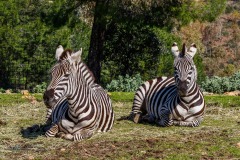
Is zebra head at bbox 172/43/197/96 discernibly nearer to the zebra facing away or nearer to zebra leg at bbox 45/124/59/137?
the zebra facing away

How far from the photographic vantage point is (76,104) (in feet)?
32.3

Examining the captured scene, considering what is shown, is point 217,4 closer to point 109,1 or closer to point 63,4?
point 109,1

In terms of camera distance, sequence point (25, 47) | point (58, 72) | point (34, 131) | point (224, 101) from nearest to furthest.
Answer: point (58, 72)
point (34, 131)
point (224, 101)
point (25, 47)

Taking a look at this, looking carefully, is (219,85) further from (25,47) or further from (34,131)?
(34,131)

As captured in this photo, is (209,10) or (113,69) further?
(113,69)

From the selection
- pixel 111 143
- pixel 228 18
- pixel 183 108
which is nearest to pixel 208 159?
pixel 111 143

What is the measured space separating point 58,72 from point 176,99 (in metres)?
3.10

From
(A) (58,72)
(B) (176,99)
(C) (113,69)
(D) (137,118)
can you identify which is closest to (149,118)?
(D) (137,118)

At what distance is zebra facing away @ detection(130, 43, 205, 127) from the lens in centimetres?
1125

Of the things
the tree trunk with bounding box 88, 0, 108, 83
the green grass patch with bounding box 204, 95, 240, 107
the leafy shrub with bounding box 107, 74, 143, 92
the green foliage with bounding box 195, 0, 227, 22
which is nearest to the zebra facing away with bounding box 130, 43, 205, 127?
the green grass patch with bounding box 204, 95, 240, 107

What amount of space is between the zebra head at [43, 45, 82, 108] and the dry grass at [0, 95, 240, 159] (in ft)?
2.46

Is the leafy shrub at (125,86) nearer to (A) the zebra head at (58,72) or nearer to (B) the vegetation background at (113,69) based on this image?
(B) the vegetation background at (113,69)

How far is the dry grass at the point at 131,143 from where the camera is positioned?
28.0ft

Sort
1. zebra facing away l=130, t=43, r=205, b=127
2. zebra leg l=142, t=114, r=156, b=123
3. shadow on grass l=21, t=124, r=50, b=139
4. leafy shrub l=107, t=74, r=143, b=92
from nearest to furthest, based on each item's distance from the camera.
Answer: shadow on grass l=21, t=124, r=50, b=139, zebra facing away l=130, t=43, r=205, b=127, zebra leg l=142, t=114, r=156, b=123, leafy shrub l=107, t=74, r=143, b=92
